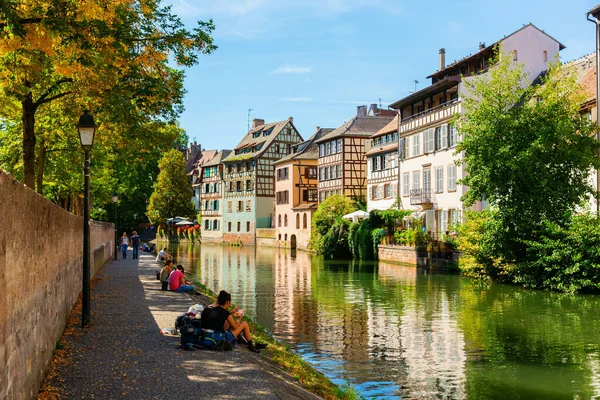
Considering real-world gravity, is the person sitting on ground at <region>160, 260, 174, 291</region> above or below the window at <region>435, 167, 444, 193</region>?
below

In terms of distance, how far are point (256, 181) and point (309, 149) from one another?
446 inches

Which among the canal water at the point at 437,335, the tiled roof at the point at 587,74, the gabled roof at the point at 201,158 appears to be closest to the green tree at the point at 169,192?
the gabled roof at the point at 201,158

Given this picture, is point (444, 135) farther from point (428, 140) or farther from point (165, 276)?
point (165, 276)

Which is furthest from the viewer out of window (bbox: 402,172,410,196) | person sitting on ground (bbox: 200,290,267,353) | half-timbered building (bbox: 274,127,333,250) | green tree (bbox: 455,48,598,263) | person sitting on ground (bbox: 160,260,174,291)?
half-timbered building (bbox: 274,127,333,250)

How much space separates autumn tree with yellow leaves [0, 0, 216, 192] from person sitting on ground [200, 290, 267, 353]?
5.10 metres

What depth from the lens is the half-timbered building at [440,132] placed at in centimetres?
4331

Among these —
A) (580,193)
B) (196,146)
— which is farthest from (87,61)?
(196,146)

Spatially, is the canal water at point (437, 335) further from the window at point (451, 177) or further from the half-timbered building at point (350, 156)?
the half-timbered building at point (350, 156)

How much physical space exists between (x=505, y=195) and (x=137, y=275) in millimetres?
15299

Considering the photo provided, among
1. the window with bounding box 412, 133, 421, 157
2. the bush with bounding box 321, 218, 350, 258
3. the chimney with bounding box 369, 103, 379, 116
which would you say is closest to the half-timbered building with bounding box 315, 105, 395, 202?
the bush with bounding box 321, 218, 350, 258

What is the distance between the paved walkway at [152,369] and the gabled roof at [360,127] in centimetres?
5119

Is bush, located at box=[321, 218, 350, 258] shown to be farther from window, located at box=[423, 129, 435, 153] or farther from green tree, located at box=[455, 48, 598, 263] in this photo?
green tree, located at box=[455, 48, 598, 263]

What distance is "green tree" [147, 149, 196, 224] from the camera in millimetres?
92188

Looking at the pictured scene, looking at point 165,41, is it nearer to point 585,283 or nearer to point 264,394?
point 264,394
